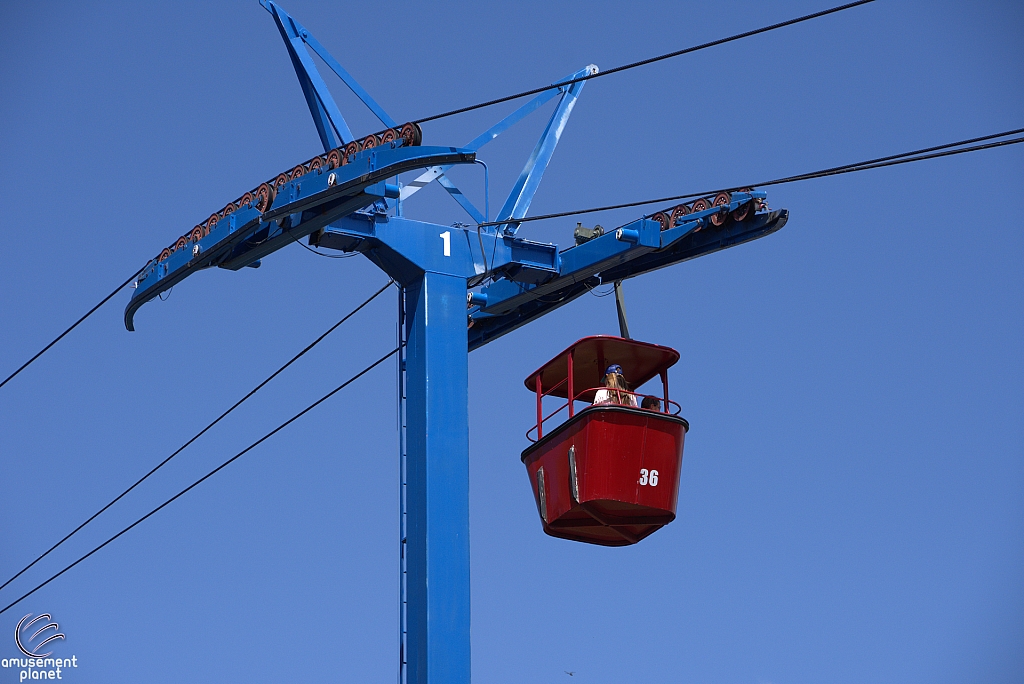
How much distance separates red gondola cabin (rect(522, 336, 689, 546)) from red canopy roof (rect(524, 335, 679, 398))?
12mm

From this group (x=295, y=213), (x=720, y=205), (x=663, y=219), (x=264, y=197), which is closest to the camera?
(x=295, y=213)

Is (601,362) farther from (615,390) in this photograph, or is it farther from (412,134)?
(412,134)

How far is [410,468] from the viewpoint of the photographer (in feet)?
60.2

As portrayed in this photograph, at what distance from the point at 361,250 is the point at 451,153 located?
281cm

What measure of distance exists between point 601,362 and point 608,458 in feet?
6.84

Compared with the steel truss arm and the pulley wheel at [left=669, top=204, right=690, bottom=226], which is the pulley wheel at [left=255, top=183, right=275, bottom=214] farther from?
the pulley wheel at [left=669, top=204, right=690, bottom=226]

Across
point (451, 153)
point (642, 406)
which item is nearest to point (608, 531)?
point (642, 406)

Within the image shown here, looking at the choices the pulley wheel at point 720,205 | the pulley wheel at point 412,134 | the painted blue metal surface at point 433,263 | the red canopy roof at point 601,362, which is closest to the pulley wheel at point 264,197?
the painted blue metal surface at point 433,263

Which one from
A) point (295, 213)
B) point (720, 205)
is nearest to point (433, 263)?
point (295, 213)

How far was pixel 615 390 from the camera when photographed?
63.0 feet

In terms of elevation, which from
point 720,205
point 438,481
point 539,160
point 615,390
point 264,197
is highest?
point 539,160

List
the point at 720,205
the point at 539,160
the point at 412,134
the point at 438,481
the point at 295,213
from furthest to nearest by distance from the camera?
the point at 539,160 → the point at 720,205 → the point at 438,481 → the point at 295,213 → the point at 412,134

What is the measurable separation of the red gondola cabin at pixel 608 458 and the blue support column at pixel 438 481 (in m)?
1.35

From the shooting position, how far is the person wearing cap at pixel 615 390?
63.8ft
